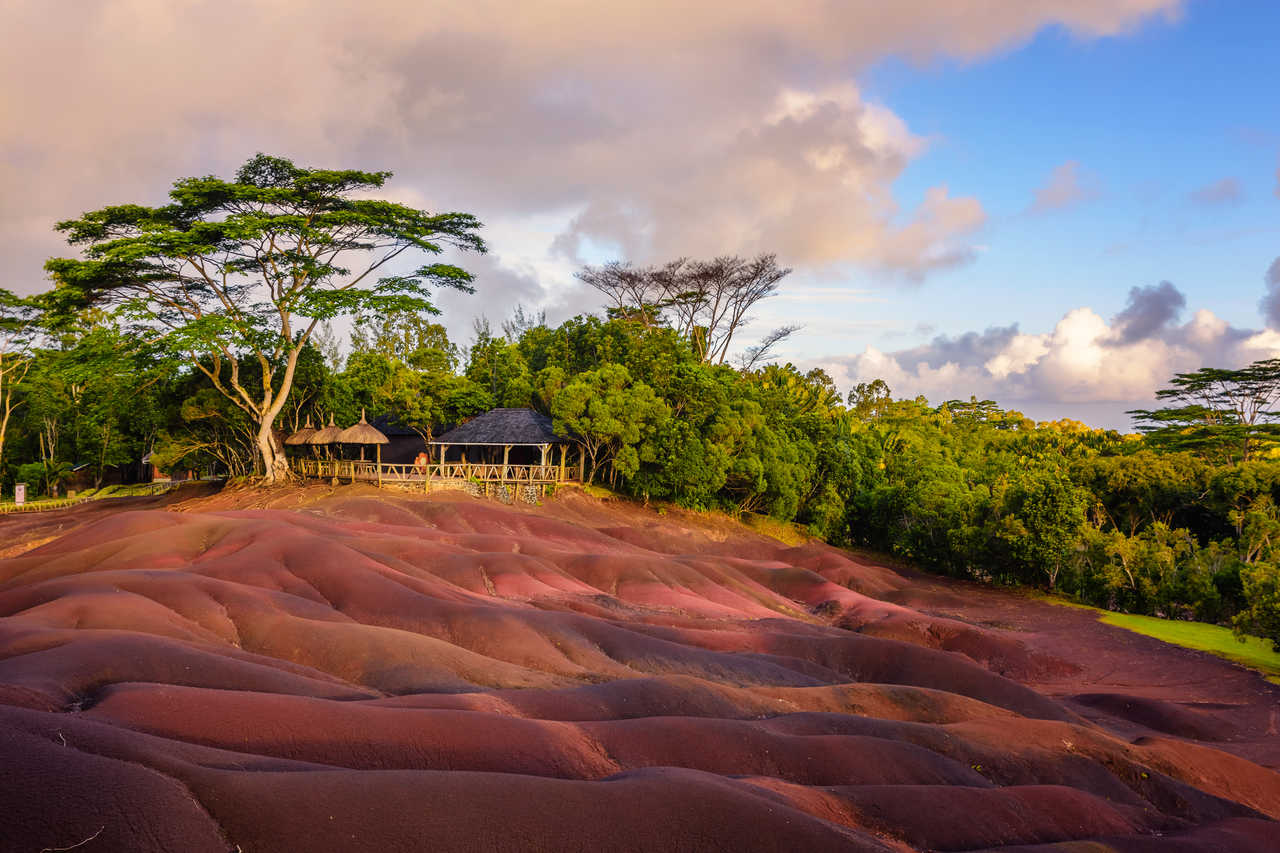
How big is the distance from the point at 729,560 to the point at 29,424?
55.4 metres

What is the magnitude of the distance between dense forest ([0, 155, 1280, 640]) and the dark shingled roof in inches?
69.6

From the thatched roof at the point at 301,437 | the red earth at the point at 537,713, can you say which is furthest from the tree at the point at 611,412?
the thatched roof at the point at 301,437

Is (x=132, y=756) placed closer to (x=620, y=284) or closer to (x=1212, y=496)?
(x=1212, y=496)

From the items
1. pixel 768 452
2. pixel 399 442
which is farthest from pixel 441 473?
pixel 768 452

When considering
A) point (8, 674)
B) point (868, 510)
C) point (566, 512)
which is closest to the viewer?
point (8, 674)

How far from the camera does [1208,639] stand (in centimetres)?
2986

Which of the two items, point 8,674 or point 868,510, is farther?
point 868,510

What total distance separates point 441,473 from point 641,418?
11.7 metres

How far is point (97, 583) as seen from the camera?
16.4 meters

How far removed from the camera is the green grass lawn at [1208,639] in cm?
2656

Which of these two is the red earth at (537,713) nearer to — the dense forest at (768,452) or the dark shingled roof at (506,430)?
the dense forest at (768,452)

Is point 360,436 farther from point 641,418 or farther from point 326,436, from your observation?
point 641,418

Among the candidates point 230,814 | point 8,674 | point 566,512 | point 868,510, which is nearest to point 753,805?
point 230,814

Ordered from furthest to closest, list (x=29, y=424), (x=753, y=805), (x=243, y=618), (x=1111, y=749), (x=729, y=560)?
(x=29, y=424) < (x=729, y=560) < (x=243, y=618) < (x=1111, y=749) < (x=753, y=805)
